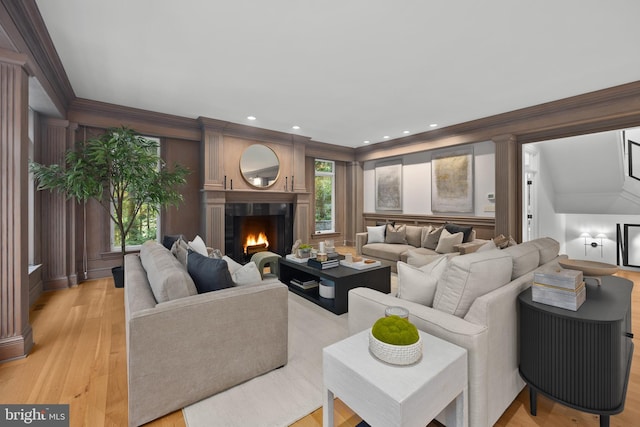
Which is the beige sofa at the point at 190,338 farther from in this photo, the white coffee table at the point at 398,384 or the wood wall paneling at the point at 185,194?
the wood wall paneling at the point at 185,194

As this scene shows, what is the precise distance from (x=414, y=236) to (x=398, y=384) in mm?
4244

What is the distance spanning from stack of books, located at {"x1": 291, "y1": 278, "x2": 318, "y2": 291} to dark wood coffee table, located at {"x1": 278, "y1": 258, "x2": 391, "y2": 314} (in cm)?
5

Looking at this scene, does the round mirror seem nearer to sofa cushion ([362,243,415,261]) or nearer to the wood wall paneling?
the wood wall paneling

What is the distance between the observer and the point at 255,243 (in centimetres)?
557

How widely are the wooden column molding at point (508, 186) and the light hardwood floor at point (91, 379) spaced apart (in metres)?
1.71

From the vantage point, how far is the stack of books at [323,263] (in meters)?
3.23

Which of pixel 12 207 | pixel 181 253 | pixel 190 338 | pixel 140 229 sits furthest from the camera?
pixel 140 229

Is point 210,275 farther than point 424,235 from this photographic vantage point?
No

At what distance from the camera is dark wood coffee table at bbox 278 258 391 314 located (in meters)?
2.94

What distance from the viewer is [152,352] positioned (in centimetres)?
147

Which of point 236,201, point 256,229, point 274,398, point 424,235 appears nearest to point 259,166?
point 236,201

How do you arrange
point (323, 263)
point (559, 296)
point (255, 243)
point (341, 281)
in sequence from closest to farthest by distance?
point (559, 296) < point (341, 281) < point (323, 263) < point (255, 243)

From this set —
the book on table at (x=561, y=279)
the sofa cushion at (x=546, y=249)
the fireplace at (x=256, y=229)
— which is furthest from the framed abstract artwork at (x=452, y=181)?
the book on table at (x=561, y=279)

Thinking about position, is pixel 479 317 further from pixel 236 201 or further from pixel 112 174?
pixel 236 201
